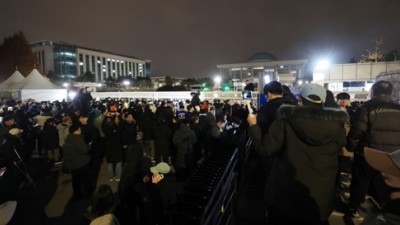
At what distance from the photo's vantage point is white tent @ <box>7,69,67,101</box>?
742 inches

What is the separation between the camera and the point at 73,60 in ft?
349

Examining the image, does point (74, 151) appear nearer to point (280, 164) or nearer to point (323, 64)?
point (280, 164)

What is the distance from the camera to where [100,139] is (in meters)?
8.96

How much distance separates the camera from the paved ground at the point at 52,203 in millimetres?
2430

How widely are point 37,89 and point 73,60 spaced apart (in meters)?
98.1

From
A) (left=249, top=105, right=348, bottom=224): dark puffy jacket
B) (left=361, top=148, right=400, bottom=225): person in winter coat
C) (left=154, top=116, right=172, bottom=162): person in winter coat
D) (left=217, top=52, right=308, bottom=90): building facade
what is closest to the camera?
(left=361, top=148, right=400, bottom=225): person in winter coat

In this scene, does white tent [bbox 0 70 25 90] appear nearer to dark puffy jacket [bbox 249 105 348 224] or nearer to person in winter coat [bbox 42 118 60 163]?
person in winter coat [bbox 42 118 60 163]

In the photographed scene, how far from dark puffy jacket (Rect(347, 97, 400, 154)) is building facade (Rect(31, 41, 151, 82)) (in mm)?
101823

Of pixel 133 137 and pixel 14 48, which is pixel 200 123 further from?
pixel 14 48

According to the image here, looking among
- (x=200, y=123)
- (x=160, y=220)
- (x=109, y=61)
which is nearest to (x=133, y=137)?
(x=200, y=123)

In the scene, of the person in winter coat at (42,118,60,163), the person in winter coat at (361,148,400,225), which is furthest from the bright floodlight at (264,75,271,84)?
the person in winter coat at (361,148,400,225)

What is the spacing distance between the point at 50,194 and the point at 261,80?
269 inches

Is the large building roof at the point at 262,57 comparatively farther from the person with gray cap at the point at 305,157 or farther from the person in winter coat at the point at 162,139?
the person with gray cap at the point at 305,157

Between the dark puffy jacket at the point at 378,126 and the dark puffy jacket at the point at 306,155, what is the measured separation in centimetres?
150
